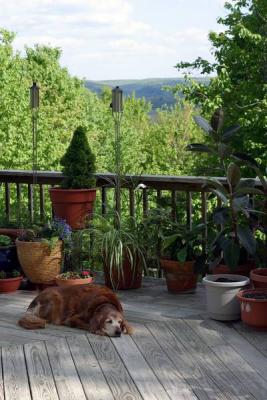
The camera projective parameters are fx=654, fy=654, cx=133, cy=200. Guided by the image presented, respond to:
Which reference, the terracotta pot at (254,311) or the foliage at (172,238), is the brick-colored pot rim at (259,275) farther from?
the foliage at (172,238)

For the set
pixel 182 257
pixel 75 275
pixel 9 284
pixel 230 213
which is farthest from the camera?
pixel 9 284

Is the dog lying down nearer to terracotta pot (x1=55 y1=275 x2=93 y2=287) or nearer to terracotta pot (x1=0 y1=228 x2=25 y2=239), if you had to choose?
terracotta pot (x1=55 y1=275 x2=93 y2=287)

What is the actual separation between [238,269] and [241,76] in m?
13.5

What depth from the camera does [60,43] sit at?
2747cm

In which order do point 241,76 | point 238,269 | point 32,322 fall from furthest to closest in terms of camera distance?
point 241,76 < point 238,269 < point 32,322

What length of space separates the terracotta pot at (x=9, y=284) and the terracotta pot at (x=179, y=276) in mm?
1100

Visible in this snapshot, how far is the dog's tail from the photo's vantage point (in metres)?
3.85

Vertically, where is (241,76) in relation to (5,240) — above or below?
above

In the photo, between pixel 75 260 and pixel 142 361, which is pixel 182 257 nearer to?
pixel 75 260

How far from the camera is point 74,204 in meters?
5.07

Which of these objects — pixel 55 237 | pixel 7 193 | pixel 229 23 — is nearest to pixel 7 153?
pixel 229 23

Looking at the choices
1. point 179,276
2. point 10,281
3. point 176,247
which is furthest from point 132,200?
point 10,281

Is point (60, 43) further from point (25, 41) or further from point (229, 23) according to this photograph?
point (229, 23)

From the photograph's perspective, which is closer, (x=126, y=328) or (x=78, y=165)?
(x=126, y=328)
